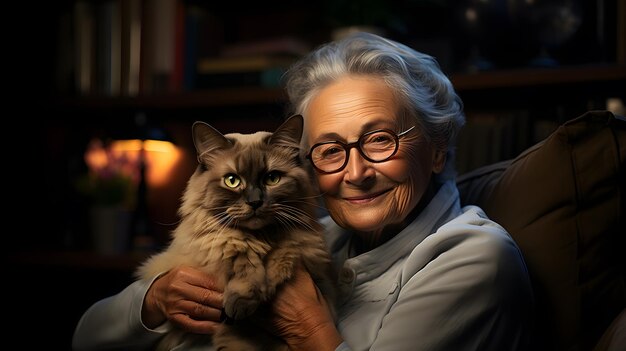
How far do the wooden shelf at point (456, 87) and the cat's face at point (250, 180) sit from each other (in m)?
0.44

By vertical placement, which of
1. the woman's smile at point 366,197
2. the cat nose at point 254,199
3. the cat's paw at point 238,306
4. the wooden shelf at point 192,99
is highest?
the cat nose at point 254,199

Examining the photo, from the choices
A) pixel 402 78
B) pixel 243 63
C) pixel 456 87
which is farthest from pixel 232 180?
pixel 243 63

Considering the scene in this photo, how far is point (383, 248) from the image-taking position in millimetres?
1279

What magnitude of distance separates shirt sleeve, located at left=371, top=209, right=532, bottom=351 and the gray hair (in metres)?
0.29

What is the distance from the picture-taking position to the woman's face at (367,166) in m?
1.21

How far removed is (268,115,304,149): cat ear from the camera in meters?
1.19

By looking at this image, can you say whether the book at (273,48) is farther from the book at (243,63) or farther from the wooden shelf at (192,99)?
the wooden shelf at (192,99)

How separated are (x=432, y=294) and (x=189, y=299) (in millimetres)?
455

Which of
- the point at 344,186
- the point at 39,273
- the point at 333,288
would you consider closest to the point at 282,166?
the point at 344,186

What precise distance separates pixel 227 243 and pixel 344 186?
0.89 feet

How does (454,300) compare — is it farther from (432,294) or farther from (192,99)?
(192,99)

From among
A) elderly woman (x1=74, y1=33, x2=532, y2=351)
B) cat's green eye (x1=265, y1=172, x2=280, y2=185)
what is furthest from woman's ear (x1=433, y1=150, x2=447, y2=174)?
cat's green eye (x1=265, y1=172, x2=280, y2=185)

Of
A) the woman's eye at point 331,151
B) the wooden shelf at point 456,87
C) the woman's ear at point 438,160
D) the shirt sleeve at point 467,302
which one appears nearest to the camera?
the shirt sleeve at point 467,302

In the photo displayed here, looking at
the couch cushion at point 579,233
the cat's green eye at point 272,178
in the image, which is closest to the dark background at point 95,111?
the couch cushion at point 579,233
